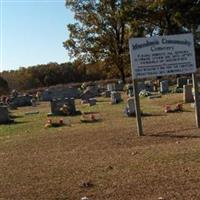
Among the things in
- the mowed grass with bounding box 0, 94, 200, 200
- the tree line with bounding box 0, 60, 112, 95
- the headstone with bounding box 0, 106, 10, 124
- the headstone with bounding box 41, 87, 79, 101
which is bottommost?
the mowed grass with bounding box 0, 94, 200, 200

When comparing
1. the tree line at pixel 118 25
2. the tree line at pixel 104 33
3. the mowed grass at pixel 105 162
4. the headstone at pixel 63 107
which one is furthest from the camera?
the tree line at pixel 104 33

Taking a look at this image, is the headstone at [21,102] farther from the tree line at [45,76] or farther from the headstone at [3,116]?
the tree line at [45,76]

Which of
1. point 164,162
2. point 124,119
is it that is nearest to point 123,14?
point 124,119

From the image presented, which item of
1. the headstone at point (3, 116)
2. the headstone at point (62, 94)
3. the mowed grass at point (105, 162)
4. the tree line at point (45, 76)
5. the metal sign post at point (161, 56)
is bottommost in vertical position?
the mowed grass at point (105, 162)

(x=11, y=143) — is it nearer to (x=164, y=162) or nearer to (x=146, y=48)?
(x=146, y=48)

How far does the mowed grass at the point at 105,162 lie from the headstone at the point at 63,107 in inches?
271

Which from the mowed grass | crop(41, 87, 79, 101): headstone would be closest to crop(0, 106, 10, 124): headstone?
the mowed grass

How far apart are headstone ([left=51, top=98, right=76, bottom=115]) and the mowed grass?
688cm

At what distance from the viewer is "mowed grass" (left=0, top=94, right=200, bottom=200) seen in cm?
895

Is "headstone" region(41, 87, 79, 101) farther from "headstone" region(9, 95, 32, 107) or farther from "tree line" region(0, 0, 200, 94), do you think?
"tree line" region(0, 0, 200, 94)

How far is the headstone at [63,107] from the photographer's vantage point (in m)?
24.9

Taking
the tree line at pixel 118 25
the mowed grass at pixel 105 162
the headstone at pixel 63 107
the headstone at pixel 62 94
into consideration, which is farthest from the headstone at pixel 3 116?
the tree line at pixel 118 25

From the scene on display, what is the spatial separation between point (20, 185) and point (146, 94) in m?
26.4

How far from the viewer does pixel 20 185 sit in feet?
32.3
